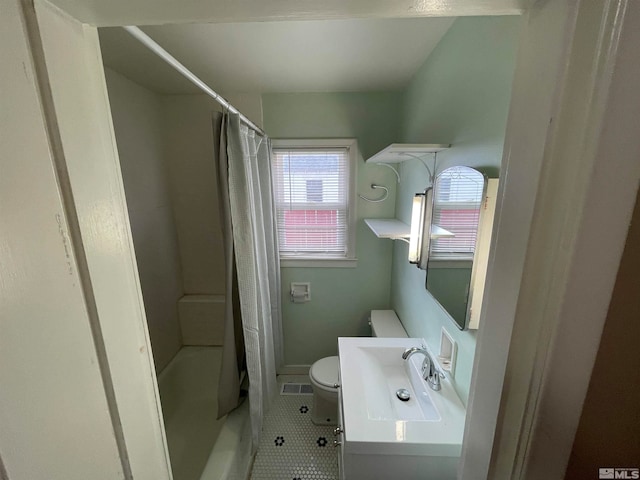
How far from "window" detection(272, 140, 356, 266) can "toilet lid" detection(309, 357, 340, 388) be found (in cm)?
77

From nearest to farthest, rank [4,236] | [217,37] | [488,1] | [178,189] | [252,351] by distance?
[4,236] → [488,1] → [217,37] → [252,351] → [178,189]

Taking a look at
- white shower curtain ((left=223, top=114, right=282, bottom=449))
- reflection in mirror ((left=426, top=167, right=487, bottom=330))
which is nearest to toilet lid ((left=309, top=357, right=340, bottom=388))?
white shower curtain ((left=223, top=114, right=282, bottom=449))

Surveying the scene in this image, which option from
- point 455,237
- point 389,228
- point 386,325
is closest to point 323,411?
point 386,325

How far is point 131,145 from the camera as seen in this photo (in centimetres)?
169

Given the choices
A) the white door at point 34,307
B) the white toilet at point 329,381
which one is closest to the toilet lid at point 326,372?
the white toilet at point 329,381

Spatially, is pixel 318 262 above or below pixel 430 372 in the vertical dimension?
above

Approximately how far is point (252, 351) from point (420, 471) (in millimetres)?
930

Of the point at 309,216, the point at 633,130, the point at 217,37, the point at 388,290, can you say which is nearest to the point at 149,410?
→ the point at 633,130

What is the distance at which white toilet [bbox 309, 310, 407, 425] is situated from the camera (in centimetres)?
168

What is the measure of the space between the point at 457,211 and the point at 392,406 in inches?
36.6

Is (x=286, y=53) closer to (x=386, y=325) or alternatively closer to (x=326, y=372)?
(x=386, y=325)

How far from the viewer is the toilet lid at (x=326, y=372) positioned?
1698mm

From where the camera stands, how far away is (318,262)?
2137mm

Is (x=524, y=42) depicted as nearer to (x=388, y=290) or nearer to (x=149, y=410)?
(x=149, y=410)
